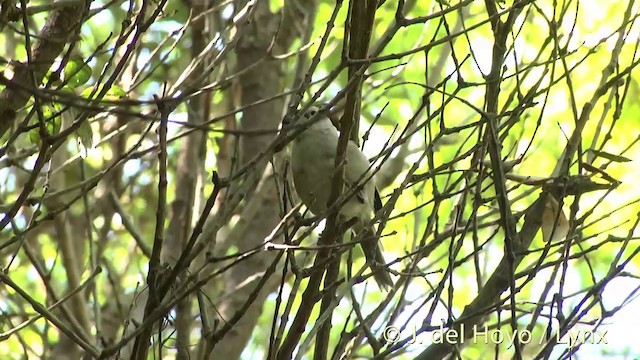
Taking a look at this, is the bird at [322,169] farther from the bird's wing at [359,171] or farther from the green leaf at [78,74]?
the green leaf at [78,74]

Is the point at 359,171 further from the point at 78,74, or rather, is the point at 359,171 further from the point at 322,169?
the point at 78,74

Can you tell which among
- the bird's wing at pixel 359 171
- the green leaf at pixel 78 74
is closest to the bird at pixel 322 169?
the bird's wing at pixel 359 171

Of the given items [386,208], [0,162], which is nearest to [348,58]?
[386,208]

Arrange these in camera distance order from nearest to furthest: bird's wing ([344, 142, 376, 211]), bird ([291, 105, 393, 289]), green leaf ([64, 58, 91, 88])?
1. green leaf ([64, 58, 91, 88])
2. bird's wing ([344, 142, 376, 211])
3. bird ([291, 105, 393, 289])

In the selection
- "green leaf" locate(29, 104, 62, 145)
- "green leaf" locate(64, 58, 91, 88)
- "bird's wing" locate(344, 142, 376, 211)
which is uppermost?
"bird's wing" locate(344, 142, 376, 211)

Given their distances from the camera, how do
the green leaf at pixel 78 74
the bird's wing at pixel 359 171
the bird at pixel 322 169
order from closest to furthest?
the green leaf at pixel 78 74 < the bird's wing at pixel 359 171 < the bird at pixel 322 169

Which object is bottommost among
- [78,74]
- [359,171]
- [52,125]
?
[52,125]

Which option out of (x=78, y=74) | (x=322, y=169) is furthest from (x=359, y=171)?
(x=78, y=74)

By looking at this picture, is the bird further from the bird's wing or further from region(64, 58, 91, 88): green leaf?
region(64, 58, 91, 88): green leaf

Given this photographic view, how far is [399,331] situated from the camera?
8.55 ft

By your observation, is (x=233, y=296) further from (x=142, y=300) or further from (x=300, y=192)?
(x=300, y=192)

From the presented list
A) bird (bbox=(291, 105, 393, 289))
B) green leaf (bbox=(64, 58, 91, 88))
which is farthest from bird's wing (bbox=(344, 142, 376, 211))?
green leaf (bbox=(64, 58, 91, 88))

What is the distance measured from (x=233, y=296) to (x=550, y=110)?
278cm

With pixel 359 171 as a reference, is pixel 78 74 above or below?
below
